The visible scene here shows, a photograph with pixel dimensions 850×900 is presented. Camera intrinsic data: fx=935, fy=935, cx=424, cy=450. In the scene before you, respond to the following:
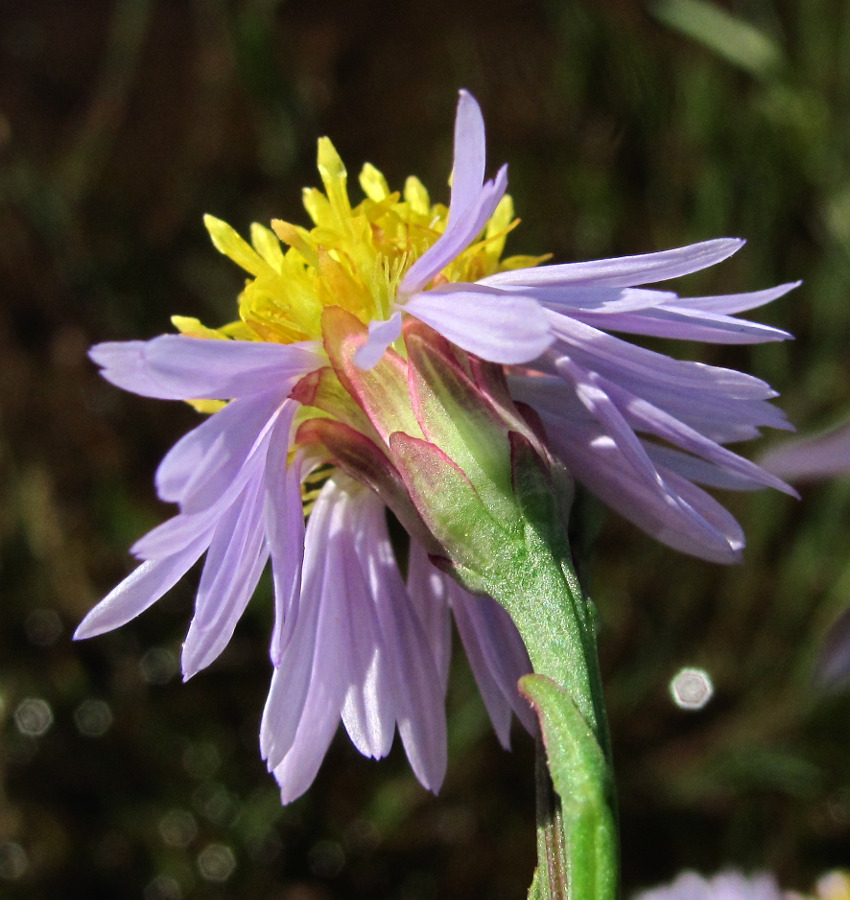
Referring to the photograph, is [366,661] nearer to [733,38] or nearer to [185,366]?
[185,366]

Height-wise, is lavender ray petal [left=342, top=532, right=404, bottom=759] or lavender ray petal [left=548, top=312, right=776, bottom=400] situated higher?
lavender ray petal [left=548, top=312, right=776, bottom=400]

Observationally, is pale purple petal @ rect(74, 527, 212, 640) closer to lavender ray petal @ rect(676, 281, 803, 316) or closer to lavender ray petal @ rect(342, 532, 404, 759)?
lavender ray petal @ rect(342, 532, 404, 759)

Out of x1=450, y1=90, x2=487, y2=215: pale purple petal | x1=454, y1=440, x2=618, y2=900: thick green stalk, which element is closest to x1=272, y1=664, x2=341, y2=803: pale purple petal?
x1=454, y1=440, x2=618, y2=900: thick green stalk

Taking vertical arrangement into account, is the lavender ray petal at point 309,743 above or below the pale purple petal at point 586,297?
below

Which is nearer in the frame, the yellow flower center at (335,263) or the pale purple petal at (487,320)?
the pale purple petal at (487,320)

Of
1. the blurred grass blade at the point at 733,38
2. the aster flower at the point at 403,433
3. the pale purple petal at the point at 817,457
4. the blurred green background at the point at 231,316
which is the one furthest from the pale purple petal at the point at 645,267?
the blurred grass blade at the point at 733,38

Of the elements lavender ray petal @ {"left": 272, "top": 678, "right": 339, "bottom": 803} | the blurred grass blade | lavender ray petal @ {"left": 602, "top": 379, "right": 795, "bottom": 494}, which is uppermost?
the blurred grass blade

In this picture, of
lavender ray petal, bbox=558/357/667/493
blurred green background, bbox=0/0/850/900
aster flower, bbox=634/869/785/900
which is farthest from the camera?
blurred green background, bbox=0/0/850/900

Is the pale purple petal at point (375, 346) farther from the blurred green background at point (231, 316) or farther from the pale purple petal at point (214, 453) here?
the blurred green background at point (231, 316)

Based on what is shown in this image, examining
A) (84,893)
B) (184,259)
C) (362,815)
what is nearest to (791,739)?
(362,815)
